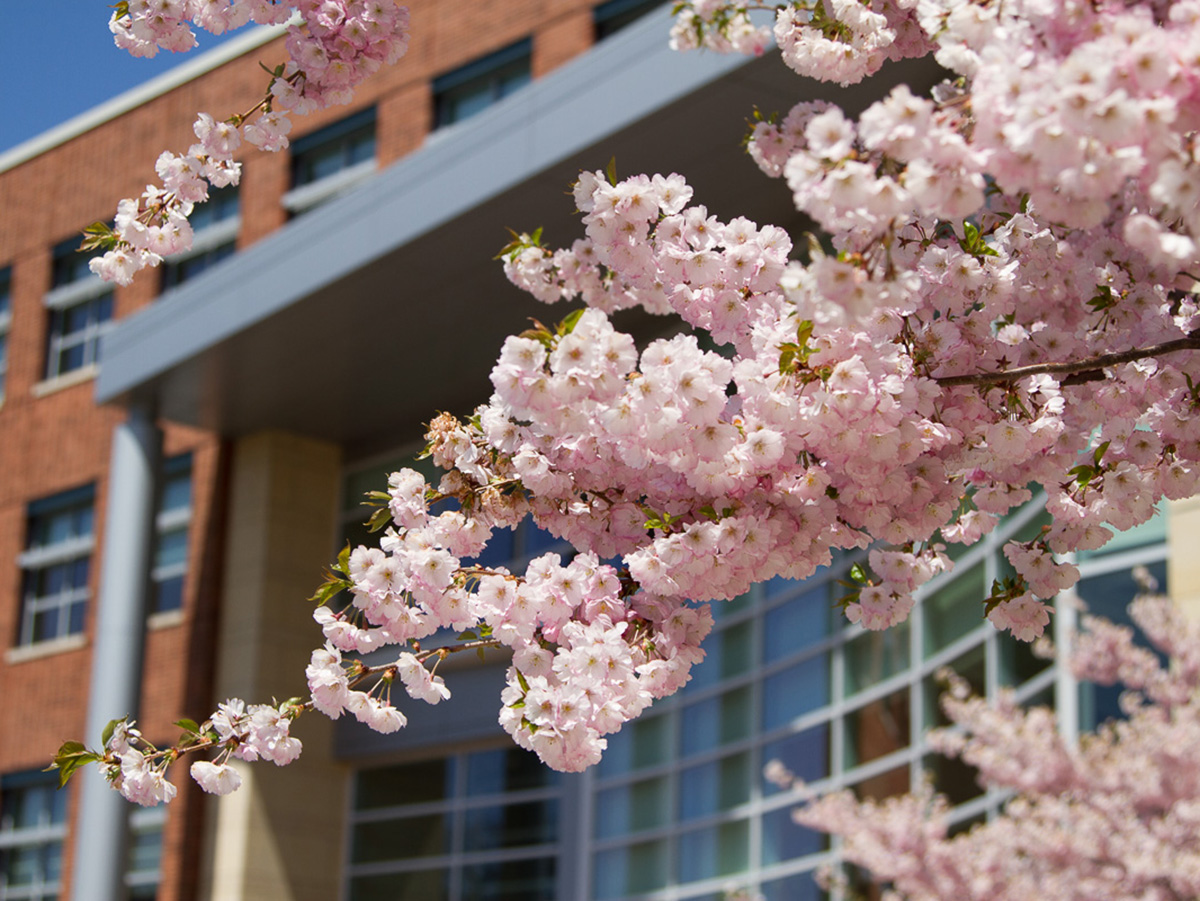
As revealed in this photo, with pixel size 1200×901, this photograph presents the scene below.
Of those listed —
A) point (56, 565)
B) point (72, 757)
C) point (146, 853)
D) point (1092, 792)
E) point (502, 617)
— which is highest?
point (56, 565)

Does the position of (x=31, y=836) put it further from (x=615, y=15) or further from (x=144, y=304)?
(x=615, y=15)

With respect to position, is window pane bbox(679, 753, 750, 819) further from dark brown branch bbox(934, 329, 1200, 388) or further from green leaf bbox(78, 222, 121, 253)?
dark brown branch bbox(934, 329, 1200, 388)

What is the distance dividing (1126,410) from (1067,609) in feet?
27.0

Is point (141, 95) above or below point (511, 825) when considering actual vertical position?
above

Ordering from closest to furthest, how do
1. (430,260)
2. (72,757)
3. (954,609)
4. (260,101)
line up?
1. (72,757)
2. (260,101)
3. (954,609)
4. (430,260)

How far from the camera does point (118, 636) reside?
58.9ft

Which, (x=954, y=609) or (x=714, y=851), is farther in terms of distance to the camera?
(x=714, y=851)

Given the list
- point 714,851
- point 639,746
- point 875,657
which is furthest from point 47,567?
point 875,657

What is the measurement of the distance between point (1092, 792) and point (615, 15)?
1039 cm

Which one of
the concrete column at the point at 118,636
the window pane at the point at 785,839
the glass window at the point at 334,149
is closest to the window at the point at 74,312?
the glass window at the point at 334,149

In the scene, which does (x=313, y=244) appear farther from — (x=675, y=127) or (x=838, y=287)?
(x=838, y=287)

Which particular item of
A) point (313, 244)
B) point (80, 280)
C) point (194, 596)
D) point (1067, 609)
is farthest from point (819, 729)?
point (80, 280)

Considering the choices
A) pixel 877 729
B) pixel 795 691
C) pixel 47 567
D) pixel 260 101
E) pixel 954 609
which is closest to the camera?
pixel 260 101

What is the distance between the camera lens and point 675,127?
1248 cm
